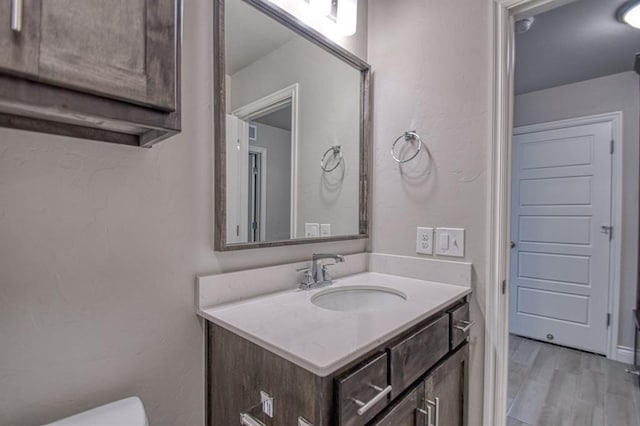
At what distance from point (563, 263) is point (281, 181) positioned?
2.80 metres

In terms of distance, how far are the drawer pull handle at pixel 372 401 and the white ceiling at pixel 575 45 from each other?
77.5 inches

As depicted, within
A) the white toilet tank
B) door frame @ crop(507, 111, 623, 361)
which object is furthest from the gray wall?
door frame @ crop(507, 111, 623, 361)

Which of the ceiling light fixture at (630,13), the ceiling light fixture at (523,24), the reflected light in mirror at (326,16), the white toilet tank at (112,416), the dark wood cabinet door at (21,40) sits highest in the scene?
the ceiling light fixture at (630,13)

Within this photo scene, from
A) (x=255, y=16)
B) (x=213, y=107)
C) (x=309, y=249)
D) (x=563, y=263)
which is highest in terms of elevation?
(x=255, y=16)

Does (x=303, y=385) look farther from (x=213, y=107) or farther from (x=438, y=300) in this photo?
(x=213, y=107)

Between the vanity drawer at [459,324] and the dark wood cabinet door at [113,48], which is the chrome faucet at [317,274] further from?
the dark wood cabinet door at [113,48]

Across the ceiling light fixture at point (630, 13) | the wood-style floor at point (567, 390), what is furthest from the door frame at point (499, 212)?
the ceiling light fixture at point (630, 13)

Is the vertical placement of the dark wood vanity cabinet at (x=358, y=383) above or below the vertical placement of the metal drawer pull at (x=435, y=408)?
above

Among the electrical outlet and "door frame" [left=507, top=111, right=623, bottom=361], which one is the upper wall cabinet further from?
"door frame" [left=507, top=111, right=623, bottom=361]

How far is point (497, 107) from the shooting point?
48.7 inches

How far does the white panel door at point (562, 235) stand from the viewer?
260 cm

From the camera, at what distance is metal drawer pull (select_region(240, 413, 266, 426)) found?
80cm

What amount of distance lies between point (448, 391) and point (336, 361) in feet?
2.27

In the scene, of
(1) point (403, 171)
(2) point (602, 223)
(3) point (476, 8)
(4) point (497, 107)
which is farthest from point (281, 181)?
(2) point (602, 223)
